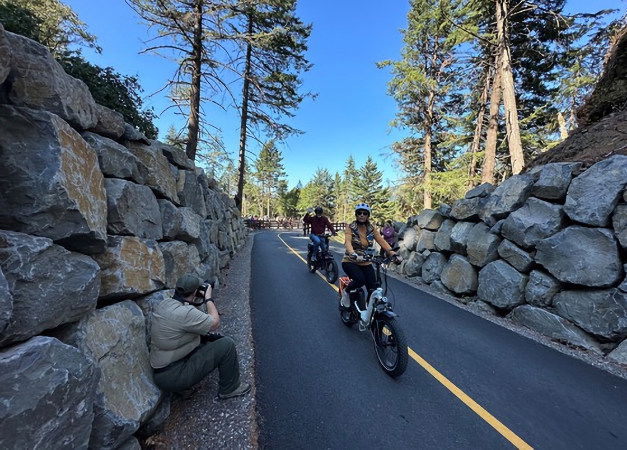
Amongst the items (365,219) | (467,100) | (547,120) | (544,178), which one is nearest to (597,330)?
(544,178)

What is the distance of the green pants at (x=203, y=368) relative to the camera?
2.66 meters

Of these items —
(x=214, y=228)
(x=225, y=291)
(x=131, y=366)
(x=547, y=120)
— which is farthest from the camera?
(x=547, y=120)

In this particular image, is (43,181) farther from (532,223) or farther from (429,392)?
(532,223)

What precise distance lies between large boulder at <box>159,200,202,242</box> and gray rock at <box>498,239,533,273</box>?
6445 mm

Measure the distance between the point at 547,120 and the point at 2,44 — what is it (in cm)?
1959

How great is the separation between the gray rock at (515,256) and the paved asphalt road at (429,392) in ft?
4.76

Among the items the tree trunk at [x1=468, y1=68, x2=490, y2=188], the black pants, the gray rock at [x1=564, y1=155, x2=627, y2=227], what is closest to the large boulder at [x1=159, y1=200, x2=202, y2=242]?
the black pants

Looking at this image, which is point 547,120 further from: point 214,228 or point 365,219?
point 214,228

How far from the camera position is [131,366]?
2.50 m

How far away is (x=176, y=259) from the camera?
4.32 metres

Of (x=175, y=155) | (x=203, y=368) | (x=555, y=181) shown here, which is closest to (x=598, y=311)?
(x=555, y=181)

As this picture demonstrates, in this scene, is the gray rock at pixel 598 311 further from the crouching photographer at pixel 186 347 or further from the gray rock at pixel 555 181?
the crouching photographer at pixel 186 347

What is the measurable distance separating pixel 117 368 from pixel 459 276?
7.27m

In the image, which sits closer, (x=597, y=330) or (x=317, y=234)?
(x=597, y=330)
